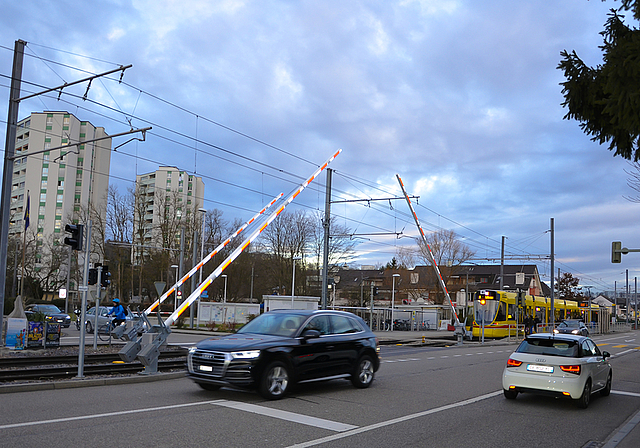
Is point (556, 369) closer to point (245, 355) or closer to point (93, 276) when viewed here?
point (245, 355)

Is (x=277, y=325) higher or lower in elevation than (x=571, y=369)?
higher

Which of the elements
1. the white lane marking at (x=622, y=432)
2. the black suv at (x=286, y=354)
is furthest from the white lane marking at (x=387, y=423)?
the white lane marking at (x=622, y=432)

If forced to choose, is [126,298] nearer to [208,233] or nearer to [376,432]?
[208,233]

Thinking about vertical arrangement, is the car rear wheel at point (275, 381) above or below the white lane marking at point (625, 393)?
above

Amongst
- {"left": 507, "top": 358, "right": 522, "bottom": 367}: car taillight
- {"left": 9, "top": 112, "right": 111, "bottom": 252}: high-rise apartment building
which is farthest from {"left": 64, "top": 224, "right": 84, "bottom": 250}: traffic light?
{"left": 9, "top": 112, "right": 111, "bottom": 252}: high-rise apartment building

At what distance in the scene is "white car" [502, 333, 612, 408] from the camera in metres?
10.2

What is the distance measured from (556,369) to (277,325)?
5183mm

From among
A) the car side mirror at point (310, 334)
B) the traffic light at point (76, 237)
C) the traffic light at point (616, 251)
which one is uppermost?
the traffic light at point (616, 251)

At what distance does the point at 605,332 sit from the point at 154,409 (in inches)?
2561

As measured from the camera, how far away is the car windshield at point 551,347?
35.2 ft

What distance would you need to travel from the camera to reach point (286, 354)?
10.4 m

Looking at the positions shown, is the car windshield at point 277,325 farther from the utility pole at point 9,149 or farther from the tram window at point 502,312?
the tram window at point 502,312

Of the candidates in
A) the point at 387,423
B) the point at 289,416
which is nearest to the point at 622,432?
the point at 387,423

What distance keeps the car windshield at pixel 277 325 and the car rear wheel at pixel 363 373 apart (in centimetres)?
168
